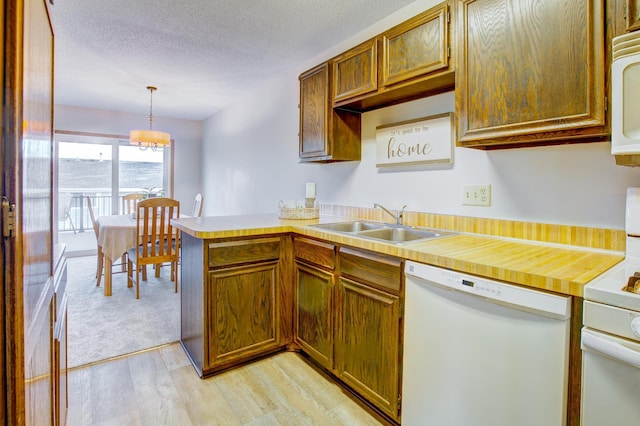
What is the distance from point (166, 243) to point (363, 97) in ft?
8.60

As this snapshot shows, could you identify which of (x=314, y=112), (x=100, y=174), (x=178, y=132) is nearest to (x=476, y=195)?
(x=314, y=112)

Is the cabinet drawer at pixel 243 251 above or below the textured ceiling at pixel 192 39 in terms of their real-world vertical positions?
below

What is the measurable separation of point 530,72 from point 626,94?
39cm

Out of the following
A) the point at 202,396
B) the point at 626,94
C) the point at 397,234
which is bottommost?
the point at 202,396

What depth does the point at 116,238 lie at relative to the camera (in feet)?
10.9

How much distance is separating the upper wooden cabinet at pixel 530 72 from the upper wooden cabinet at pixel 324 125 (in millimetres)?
1003

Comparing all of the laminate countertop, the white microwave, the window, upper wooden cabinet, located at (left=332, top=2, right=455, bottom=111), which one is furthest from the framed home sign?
the window

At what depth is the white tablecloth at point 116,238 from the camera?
331cm

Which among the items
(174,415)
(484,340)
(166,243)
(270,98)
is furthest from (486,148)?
(166,243)

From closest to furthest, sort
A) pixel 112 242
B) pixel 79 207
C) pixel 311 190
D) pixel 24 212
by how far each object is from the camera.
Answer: pixel 24 212 → pixel 311 190 → pixel 112 242 → pixel 79 207

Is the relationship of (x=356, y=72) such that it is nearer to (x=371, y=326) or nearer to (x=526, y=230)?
(x=526, y=230)

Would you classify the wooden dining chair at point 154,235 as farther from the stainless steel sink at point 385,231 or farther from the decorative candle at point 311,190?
the stainless steel sink at point 385,231

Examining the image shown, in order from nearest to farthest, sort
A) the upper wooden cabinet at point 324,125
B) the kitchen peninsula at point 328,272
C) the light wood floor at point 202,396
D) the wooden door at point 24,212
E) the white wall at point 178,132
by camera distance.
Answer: the wooden door at point 24,212
the kitchen peninsula at point 328,272
the light wood floor at point 202,396
the upper wooden cabinet at point 324,125
the white wall at point 178,132

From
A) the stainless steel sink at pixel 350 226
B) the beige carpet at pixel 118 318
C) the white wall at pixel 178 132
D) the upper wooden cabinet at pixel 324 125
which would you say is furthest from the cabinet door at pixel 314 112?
the white wall at pixel 178 132
